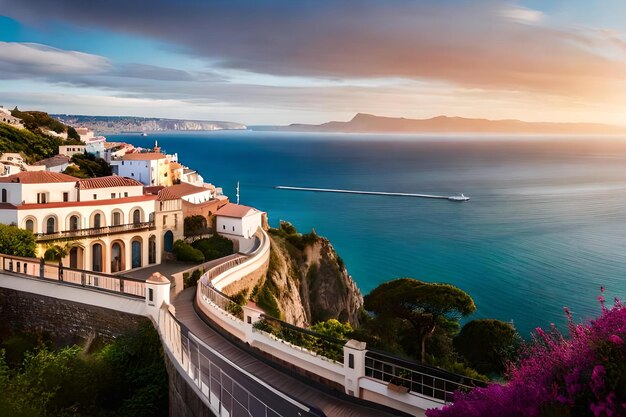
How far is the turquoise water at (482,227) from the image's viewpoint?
1836 inches

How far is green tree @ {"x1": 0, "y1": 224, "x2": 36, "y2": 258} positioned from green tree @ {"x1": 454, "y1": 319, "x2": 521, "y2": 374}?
64.2ft

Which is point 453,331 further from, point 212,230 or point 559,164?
point 559,164

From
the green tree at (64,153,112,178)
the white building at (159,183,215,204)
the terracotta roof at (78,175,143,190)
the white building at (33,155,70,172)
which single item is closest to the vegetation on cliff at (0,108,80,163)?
the white building at (33,155,70,172)

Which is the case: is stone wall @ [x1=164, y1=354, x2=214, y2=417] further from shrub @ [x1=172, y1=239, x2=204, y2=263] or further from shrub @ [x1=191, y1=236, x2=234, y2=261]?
shrub @ [x1=191, y1=236, x2=234, y2=261]

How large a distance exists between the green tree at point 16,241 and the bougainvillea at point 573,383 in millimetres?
20480

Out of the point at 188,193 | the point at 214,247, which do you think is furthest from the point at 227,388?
the point at 188,193

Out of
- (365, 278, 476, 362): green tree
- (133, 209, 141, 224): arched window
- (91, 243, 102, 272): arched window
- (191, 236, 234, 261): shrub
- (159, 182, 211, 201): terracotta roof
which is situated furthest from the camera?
(159, 182, 211, 201): terracotta roof

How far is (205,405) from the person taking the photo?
8523 millimetres

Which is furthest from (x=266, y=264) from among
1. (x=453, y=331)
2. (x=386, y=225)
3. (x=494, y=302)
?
(x=386, y=225)

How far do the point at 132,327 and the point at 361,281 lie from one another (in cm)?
3841

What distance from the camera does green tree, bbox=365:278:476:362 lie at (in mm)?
23047

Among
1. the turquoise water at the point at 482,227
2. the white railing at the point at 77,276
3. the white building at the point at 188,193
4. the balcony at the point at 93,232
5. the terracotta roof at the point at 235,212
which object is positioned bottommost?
the turquoise water at the point at 482,227

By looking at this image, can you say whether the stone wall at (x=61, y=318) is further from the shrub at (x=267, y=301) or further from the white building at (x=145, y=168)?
the white building at (x=145, y=168)

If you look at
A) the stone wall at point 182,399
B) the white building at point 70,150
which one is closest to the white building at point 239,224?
the stone wall at point 182,399
